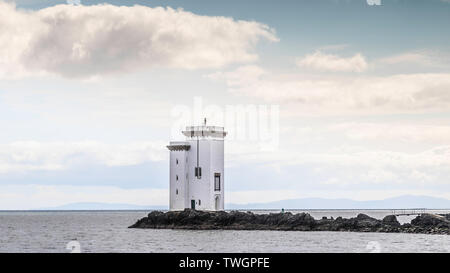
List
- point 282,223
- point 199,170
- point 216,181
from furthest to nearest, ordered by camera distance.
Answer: point 282,223 < point 216,181 < point 199,170

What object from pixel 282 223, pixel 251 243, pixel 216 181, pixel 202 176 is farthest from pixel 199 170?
pixel 251 243

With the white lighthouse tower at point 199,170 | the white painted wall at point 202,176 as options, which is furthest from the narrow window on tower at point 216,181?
the white painted wall at point 202,176

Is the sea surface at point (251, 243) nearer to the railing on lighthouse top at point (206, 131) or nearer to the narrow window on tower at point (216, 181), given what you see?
the narrow window on tower at point (216, 181)

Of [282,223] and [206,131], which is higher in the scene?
[206,131]

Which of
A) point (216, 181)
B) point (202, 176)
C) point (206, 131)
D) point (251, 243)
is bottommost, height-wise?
point (251, 243)

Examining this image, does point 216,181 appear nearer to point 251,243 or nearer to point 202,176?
point 202,176

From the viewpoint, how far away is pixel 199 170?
68250 millimetres

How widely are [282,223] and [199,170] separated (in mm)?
9962

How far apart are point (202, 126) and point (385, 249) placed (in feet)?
85.4

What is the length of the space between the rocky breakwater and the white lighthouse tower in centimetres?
122

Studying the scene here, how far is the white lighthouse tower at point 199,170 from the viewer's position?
6812cm

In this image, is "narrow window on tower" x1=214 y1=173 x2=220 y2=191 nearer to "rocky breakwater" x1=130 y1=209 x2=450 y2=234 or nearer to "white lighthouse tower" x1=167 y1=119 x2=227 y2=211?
"white lighthouse tower" x1=167 y1=119 x2=227 y2=211
